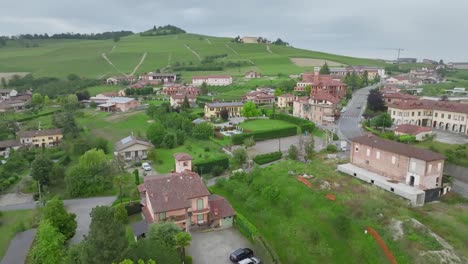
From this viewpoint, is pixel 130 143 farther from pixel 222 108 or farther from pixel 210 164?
pixel 222 108

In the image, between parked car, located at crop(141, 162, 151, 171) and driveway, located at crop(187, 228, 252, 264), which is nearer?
driveway, located at crop(187, 228, 252, 264)

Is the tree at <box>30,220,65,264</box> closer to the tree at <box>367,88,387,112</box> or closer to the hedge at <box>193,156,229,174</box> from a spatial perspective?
the hedge at <box>193,156,229,174</box>

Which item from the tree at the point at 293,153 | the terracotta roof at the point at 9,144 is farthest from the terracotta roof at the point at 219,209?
the terracotta roof at the point at 9,144

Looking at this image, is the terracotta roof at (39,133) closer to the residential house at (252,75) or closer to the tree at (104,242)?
the tree at (104,242)

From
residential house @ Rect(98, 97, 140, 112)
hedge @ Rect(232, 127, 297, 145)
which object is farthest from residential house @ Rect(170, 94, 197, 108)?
hedge @ Rect(232, 127, 297, 145)

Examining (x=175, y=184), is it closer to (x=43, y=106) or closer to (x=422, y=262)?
(x=422, y=262)

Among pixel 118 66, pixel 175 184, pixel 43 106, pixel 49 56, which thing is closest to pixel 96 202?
pixel 175 184
